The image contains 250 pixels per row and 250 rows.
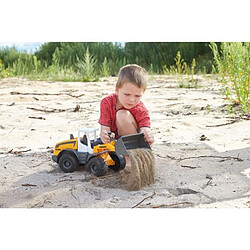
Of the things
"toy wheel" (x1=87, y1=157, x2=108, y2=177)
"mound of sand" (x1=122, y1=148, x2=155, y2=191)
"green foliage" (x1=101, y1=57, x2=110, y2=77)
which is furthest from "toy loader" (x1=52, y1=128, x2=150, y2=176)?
"green foliage" (x1=101, y1=57, x2=110, y2=77)

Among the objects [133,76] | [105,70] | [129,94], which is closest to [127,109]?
[129,94]

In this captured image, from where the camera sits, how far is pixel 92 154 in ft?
8.98

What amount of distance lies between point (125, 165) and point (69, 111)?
2.22m

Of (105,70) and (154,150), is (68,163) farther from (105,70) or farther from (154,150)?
(105,70)

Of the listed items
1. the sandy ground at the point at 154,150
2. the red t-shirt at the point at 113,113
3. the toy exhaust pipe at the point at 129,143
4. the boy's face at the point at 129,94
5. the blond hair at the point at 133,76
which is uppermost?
the blond hair at the point at 133,76

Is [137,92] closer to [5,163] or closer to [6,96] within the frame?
[5,163]

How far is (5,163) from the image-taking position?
9.84ft

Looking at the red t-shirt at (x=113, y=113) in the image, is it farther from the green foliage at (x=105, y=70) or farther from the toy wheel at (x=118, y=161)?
the green foliage at (x=105, y=70)

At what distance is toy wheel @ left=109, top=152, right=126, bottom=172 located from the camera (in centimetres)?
278

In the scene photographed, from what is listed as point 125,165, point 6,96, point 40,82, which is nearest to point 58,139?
point 125,165

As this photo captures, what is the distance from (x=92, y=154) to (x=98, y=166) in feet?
0.38

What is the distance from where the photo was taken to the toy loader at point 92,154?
8.77 feet

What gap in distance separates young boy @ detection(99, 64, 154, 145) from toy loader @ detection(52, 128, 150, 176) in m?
0.09

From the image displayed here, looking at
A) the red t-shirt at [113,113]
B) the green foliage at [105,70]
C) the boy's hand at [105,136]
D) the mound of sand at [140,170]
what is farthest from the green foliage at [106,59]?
the mound of sand at [140,170]
